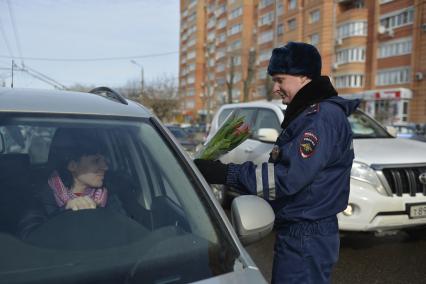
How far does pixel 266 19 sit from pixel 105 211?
58377 mm

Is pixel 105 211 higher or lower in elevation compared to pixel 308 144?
lower

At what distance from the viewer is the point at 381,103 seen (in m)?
39.2

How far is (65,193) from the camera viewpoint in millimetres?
1966

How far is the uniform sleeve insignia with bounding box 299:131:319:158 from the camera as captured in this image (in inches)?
80.0

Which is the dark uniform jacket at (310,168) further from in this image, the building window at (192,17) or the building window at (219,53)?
the building window at (192,17)

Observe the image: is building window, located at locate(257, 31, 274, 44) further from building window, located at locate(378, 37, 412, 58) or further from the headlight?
the headlight

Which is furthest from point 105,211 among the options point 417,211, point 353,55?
point 353,55

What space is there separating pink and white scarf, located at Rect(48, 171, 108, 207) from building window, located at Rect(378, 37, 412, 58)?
39.5 meters

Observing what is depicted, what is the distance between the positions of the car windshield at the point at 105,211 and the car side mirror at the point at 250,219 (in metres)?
0.09

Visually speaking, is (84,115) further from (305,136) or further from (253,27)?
(253,27)

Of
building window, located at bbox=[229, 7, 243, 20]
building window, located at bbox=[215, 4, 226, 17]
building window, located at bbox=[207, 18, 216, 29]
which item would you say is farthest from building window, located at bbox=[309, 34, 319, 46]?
building window, located at bbox=[207, 18, 216, 29]

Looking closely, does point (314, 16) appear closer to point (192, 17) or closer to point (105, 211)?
point (192, 17)

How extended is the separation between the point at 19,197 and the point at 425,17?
127ft

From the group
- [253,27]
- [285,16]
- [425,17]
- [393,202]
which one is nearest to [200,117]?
[253,27]
